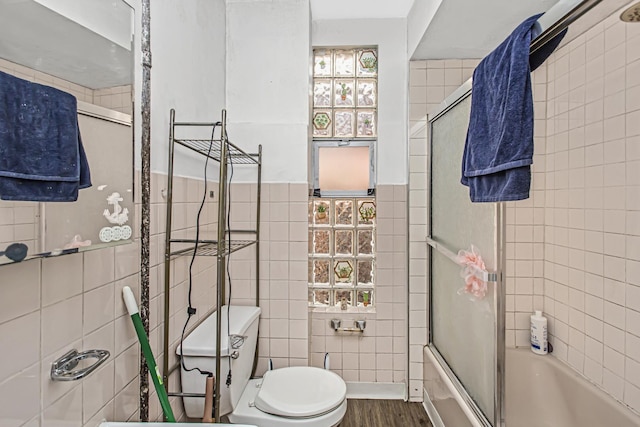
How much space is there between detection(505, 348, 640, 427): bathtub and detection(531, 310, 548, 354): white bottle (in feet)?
0.12

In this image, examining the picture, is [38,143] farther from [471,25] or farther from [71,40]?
[471,25]

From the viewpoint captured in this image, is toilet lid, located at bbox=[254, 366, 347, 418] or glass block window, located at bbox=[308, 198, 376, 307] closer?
toilet lid, located at bbox=[254, 366, 347, 418]

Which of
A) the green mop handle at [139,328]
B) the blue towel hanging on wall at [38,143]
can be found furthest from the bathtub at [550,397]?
the blue towel hanging on wall at [38,143]

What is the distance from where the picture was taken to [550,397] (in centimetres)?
182

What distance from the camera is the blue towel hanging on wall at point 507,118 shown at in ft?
3.05

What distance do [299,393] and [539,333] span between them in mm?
1420

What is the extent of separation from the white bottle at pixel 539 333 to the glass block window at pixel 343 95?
4.94 feet

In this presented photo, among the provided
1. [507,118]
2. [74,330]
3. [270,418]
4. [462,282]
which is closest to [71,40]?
[74,330]

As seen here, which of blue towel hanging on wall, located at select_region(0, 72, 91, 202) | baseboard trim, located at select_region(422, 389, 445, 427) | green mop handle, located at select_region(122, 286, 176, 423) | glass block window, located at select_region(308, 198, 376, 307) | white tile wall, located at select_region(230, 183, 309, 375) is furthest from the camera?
glass block window, located at select_region(308, 198, 376, 307)

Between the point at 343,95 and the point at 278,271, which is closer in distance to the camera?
the point at 278,271

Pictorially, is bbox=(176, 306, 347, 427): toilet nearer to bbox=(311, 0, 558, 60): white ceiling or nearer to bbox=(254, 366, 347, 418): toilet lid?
→ bbox=(254, 366, 347, 418): toilet lid

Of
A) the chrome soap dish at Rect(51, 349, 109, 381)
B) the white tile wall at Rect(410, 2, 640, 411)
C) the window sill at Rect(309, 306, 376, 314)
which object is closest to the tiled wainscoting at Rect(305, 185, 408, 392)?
the window sill at Rect(309, 306, 376, 314)

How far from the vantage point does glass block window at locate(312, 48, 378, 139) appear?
233 cm

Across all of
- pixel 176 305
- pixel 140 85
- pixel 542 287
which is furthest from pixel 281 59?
pixel 542 287
